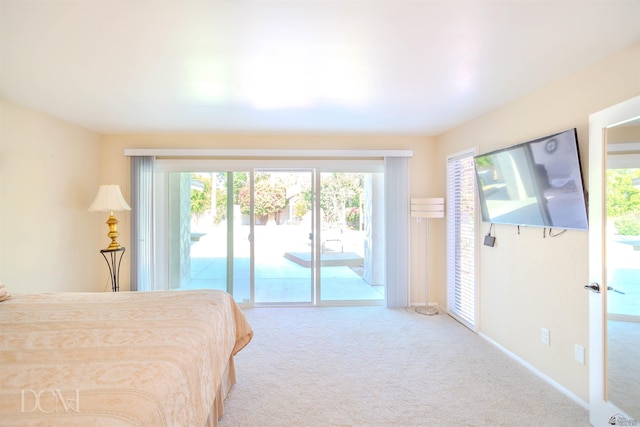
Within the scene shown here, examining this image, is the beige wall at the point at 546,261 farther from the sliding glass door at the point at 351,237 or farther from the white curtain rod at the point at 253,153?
the sliding glass door at the point at 351,237

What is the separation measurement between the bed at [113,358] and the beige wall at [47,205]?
3.59 ft

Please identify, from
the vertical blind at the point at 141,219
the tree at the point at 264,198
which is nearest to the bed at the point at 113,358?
the vertical blind at the point at 141,219

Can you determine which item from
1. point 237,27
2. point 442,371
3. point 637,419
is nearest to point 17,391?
point 237,27

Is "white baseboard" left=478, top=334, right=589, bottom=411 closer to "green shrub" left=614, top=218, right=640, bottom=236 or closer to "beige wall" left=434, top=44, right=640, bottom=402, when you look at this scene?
"beige wall" left=434, top=44, right=640, bottom=402

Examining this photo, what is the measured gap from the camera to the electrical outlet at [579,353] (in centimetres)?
212

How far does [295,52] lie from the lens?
72.9 inches

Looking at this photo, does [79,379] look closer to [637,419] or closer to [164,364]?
[164,364]

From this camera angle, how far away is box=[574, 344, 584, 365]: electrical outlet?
2123 millimetres

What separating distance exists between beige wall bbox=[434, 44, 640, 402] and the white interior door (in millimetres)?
191

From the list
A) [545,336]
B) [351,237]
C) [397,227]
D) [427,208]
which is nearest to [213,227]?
[351,237]

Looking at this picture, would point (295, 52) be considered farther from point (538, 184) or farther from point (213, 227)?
point (213, 227)

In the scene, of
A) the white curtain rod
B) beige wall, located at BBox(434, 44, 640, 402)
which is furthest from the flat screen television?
the white curtain rod

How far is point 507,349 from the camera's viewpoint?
2.87m

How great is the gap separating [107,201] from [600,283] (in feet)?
14.9
